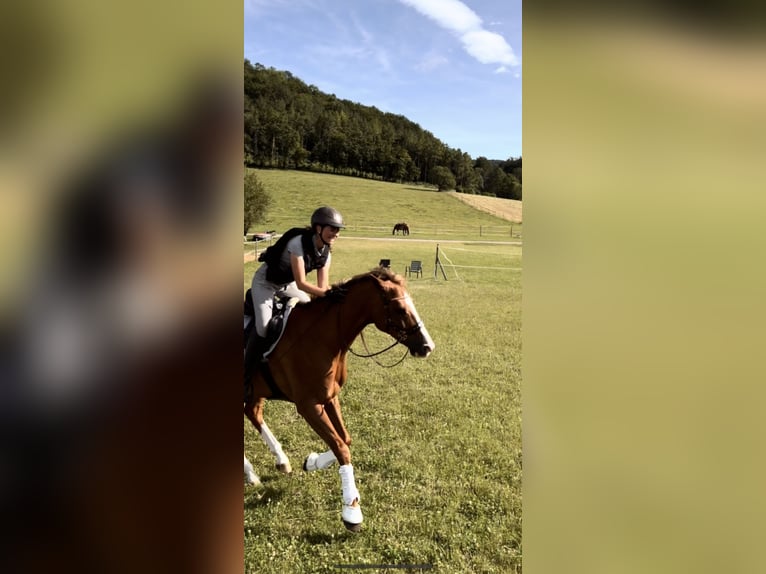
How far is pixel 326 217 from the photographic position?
199cm

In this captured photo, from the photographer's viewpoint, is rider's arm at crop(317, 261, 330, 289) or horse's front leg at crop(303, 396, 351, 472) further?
horse's front leg at crop(303, 396, 351, 472)

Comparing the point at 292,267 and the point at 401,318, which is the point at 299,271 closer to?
the point at 292,267

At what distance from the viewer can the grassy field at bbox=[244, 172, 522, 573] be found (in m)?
2.04

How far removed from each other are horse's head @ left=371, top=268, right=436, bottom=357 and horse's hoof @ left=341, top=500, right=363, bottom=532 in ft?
2.68

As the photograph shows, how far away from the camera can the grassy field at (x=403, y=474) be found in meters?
2.04

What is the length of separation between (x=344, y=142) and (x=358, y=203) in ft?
2.41

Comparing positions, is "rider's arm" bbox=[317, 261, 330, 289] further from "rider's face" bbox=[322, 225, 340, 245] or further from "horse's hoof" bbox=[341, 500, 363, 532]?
"horse's hoof" bbox=[341, 500, 363, 532]

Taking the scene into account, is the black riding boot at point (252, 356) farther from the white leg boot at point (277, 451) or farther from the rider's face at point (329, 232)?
the rider's face at point (329, 232)
